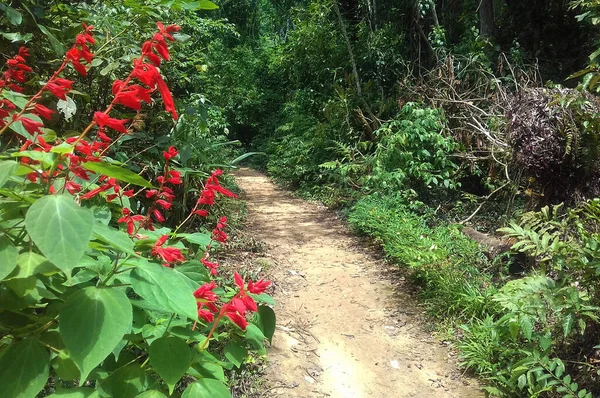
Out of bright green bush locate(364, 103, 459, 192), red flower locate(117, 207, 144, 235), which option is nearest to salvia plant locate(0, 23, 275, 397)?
red flower locate(117, 207, 144, 235)

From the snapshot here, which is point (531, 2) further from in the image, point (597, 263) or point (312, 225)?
point (597, 263)

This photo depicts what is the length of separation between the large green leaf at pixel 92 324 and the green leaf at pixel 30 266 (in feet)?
0.25

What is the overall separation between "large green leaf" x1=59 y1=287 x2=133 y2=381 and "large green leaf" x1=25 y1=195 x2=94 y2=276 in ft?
0.37

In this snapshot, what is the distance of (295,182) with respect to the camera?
32.2 feet

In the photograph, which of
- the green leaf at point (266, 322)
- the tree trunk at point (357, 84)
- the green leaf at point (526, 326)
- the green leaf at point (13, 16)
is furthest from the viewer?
the tree trunk at point (357, 84)

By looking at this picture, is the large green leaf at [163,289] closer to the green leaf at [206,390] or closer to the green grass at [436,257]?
the green leaf at [206,390]

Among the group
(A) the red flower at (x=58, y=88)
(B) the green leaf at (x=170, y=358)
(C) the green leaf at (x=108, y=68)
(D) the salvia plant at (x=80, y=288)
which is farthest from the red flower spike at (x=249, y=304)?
(C) the green leaf at (x=108, y=68)

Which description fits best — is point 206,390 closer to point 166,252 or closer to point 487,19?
point 166,252

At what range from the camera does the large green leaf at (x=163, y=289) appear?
85cm

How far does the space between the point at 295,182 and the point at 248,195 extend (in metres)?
1.55

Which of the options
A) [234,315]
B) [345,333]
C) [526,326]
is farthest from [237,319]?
[345,333]

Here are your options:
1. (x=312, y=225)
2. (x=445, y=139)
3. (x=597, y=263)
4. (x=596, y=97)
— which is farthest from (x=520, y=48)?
(x=597, y=263)

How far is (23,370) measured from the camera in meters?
0.79

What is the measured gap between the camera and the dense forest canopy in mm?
2174
